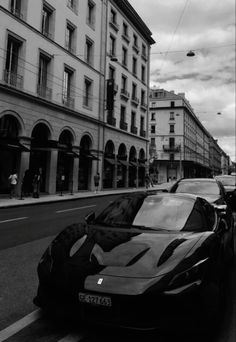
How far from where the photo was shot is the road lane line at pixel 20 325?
3.21 meters

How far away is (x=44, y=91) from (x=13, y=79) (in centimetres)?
327

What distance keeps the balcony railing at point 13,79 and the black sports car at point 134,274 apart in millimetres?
19137

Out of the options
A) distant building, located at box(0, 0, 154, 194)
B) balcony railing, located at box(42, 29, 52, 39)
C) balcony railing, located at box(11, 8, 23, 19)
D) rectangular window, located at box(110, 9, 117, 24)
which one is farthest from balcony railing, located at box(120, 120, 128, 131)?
balcony railing, located at box(11, 8, 23, 19)

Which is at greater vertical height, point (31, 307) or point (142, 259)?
point (142, 259)

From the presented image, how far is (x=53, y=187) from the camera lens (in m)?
25.4

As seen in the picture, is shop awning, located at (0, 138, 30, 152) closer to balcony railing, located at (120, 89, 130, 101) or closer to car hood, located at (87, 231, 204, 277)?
car hood, located at (87, 231, 204, 277)

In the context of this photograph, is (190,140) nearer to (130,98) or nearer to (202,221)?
(130,98)

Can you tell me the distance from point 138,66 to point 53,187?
23817 mm

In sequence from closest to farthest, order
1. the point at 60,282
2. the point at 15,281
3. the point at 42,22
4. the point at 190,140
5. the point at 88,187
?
the point at 60,282
the point at 15,281
the point at 42,22
the point at 88,187
the point at 190,140

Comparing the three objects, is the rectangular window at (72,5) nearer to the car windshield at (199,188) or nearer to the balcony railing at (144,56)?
the balcony railing at (144,56)

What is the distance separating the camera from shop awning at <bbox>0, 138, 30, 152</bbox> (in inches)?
768

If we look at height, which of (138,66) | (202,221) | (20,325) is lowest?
(20,325)

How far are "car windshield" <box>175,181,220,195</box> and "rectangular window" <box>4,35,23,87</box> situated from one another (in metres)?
15.1

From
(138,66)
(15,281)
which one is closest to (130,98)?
(138,66)
